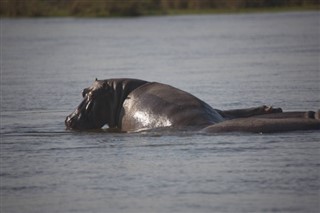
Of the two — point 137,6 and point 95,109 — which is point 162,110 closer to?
point 95,109

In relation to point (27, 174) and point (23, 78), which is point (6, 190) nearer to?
point (27, 174)

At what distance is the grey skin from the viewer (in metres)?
13.2

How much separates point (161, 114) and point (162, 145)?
0.95 meters

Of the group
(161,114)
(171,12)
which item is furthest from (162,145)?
(171,12)

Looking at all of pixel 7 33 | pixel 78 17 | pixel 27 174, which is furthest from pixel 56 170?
pixel 78 17

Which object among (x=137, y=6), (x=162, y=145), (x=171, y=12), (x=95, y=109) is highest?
(x=137, y=6)

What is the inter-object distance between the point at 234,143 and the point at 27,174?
2519mm

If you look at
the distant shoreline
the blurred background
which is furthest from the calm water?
the distant shoreline

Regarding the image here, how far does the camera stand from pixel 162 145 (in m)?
12.7

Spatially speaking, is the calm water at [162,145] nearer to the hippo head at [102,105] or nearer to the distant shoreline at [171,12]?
the hippo head at [102,105]

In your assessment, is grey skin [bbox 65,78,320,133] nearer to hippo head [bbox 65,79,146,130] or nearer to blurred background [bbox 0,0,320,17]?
hippo head [bbox 65,79,146,130]

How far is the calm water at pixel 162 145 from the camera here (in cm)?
990

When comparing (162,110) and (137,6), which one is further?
(137,6)

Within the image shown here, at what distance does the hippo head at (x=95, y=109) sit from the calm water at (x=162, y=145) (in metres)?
0.23
